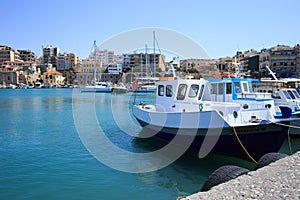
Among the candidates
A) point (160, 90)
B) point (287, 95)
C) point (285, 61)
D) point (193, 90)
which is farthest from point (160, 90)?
point (285, 61)

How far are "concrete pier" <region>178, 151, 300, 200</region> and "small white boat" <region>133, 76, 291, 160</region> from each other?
409 cm

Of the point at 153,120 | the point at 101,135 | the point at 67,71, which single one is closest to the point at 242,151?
the point at 153,120

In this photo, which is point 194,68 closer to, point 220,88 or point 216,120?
point 220,88

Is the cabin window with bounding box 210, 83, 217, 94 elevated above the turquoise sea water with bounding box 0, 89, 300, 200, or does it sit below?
above

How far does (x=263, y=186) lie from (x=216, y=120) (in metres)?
5.52

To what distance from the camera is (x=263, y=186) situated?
221 inches

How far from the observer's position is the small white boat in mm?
10891

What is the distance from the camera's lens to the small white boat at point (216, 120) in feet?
35.7

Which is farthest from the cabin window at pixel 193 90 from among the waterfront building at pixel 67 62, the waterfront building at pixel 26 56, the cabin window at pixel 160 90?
the waterfront building at pixel 26 56

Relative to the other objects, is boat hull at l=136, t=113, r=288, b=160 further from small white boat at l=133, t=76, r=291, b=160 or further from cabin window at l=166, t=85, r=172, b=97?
cabin window at l=166, t=85, r=172, b=97

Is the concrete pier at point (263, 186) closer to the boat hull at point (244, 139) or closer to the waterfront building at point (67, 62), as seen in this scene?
the boat hull at point (244, 139)

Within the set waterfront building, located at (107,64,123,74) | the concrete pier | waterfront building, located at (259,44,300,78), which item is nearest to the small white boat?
the concrete pier

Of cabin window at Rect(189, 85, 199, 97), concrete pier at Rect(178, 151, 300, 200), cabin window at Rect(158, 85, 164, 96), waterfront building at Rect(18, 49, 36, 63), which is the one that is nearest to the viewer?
concrete pier at Rect(178, 151, 300, 200)

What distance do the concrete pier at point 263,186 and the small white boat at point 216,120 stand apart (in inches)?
Answer: 161
